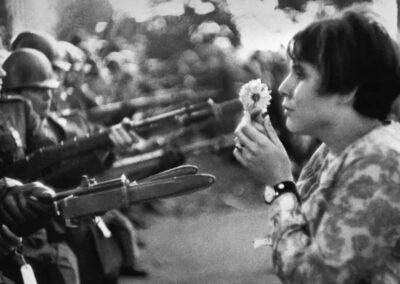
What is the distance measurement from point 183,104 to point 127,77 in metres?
0.21

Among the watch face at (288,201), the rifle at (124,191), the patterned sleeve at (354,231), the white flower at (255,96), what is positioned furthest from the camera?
the rifle at (124,191)

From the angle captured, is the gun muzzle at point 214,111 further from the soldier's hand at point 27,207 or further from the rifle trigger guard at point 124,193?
the soldier's hand at point 27,207

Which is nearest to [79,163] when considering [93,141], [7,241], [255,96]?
[93,141]

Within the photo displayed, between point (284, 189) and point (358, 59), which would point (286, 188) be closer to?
point (284, 189)

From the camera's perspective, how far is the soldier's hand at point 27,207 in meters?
1.90

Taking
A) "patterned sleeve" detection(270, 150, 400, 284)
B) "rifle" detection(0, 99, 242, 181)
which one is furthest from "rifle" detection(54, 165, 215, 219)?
"patterned sleeve" detection(270, 150, 400, 284)

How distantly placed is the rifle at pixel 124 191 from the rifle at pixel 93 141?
0.35ft

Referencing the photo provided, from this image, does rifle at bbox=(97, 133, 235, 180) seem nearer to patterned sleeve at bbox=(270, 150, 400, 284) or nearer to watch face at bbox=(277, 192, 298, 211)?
watch face at bbox=(277, 192, 298, 211)

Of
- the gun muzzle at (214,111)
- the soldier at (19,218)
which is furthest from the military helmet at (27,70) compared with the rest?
the gun muzzle at (214,111)

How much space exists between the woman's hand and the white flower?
0.12 m

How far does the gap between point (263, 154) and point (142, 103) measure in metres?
0.58

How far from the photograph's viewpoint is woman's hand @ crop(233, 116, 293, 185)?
4.78 ft

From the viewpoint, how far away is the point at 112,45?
1.93 m

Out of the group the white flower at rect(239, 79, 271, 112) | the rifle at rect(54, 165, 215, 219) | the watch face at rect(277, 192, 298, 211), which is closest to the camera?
the watch face at rect(277, 192, 298, 211)
